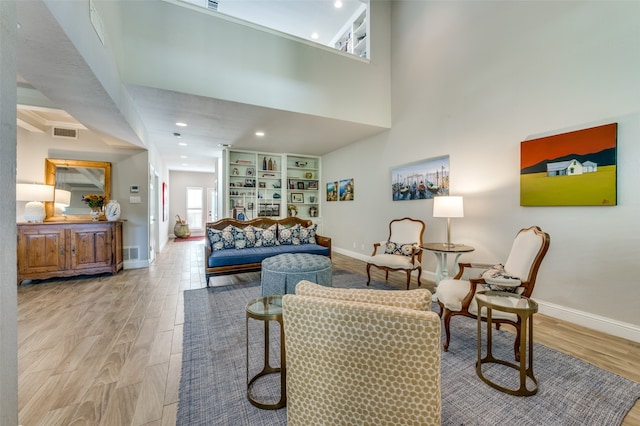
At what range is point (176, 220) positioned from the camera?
10391 mm

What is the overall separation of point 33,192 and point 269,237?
3711mm

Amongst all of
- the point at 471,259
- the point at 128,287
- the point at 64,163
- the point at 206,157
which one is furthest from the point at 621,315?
the point at 206,157

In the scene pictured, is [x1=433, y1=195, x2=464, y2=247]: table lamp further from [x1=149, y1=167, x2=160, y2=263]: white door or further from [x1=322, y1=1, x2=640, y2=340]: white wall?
[x1=149, y1=167, x2=160, y2=263]: white door

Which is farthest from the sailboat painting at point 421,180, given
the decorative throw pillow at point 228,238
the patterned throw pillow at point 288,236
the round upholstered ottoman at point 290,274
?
the decorative throw pillow at point 228,238

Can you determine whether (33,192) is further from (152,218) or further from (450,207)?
(450,207)

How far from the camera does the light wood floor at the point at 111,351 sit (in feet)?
4.74

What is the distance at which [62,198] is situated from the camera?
4309 millimetres

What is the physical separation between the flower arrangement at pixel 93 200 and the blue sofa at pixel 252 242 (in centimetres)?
217

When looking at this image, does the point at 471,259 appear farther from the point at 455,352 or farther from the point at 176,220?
the point at 176,220

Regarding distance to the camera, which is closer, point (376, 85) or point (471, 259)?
point (471, 259)

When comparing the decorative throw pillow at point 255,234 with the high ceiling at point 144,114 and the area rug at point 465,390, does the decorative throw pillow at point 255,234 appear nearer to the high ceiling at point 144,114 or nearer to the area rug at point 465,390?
the high ceiling at point 144,114

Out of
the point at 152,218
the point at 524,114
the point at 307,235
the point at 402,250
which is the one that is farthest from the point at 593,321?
the point at 152,218

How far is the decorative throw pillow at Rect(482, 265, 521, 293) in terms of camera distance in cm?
195

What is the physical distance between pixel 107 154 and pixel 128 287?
2667mm
